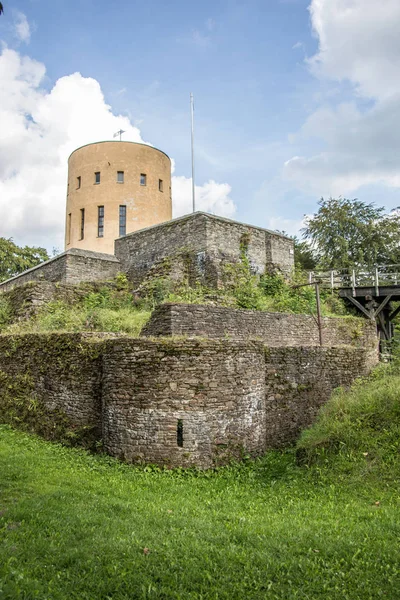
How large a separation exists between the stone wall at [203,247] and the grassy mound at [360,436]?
7.56 metres

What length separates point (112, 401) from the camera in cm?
866

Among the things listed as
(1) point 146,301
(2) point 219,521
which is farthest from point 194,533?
(1) point 146,301

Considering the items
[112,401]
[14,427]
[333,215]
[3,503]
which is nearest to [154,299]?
[14,427]

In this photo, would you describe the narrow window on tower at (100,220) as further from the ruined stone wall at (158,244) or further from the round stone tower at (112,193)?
the ruined stone wall at (158,244)

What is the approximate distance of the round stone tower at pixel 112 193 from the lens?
22047mm

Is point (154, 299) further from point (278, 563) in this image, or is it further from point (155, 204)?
point (278, 563)

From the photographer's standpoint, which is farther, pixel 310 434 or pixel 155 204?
pixel 155 204

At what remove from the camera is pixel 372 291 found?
21641 mm

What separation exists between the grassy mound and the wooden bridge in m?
12.6

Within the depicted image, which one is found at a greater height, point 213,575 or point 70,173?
point 70,173

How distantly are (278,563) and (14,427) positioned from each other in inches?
341

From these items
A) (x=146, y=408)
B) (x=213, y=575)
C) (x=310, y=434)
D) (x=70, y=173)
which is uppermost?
(x=70, y=173)

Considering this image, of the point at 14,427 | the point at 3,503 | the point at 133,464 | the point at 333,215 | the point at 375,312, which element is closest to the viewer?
the point at 3,503

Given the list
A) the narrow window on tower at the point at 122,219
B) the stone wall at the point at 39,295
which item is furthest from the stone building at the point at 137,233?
the stone wall at the point at 39,295
